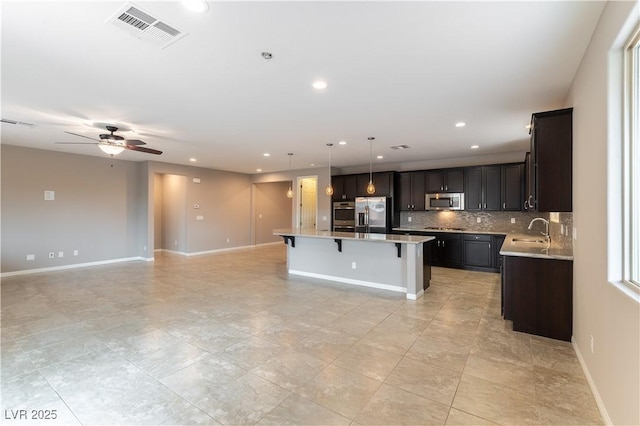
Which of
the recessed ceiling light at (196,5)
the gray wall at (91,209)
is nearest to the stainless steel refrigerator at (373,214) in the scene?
the gray wall at (91,209)

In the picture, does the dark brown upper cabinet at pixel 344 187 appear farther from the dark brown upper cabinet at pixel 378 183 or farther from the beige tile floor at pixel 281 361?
the beige tile floor at pixel 281 361

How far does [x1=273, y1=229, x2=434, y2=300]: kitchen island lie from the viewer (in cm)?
456

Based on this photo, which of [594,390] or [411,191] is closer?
[594,390]

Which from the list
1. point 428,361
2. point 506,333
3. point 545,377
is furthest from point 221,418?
point 506,333

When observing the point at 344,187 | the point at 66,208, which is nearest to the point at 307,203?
the point at 344,187

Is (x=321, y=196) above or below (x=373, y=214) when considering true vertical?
above

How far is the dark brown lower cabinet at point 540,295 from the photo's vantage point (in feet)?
9.78

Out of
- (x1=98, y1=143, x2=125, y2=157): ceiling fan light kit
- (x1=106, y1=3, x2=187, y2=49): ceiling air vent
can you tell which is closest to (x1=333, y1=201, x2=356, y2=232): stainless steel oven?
(x1=98, y1=143, x2=125, y2=157): ceiling fan light kit

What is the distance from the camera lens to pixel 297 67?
2.67 metres

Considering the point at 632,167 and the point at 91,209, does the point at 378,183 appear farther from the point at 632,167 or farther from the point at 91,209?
the point at 91,209

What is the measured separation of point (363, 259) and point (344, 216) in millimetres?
3255

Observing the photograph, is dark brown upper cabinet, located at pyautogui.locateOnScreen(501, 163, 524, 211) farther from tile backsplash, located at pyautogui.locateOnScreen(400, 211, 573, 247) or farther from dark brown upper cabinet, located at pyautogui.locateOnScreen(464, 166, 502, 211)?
tile backsplash, located at pyautogui.locateOnScreen(400, 211, 573, 247)

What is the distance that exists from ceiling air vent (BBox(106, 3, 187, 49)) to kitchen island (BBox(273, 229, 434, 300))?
3640mm

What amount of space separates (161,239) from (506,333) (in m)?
9.71
